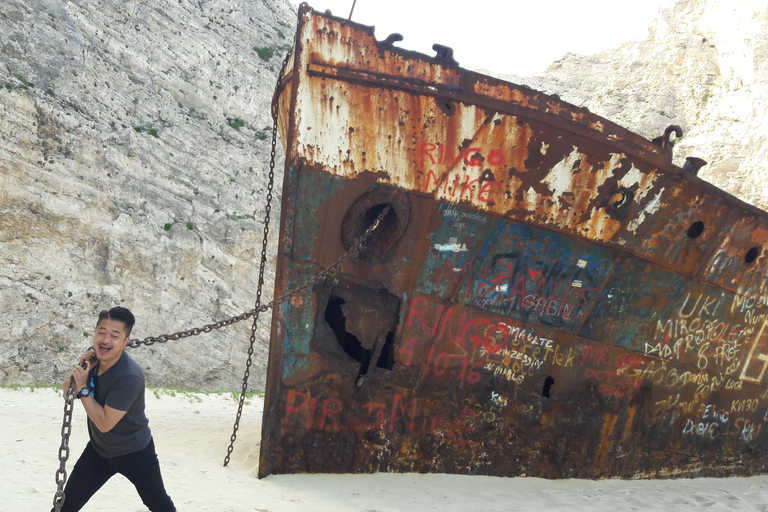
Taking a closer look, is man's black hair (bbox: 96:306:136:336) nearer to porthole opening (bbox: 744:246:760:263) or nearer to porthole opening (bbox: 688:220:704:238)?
porthole opening (bbox: 688:220:704:238)

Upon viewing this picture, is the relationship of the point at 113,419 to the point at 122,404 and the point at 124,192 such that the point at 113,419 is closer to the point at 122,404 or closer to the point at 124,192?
the point at 122,404

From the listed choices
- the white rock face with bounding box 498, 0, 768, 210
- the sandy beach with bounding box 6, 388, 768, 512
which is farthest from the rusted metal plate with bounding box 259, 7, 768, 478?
the white rock face with bounding box 498, 0, 768, 210

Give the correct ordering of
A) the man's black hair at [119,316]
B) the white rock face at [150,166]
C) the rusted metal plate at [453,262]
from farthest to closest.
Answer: the white rock face at [150,166] < the rusted metal plate at [453,262] < the man's black hair at [119,316]

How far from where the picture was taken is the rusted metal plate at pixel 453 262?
4098mm

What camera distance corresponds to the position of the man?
7.86 ft

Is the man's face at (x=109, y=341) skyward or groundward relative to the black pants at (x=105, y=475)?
skyward

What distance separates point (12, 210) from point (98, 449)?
1606cm

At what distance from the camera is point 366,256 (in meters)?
4.19

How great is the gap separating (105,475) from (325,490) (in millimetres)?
1671

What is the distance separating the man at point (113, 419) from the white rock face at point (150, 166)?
1458 cm

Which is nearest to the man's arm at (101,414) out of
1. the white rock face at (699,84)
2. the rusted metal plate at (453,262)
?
the rusted metal plate at (453,262)

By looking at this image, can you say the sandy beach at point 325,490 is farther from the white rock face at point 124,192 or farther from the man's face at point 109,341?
the white rock face at point 124,192

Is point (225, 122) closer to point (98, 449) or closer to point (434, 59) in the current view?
point (434, 59)

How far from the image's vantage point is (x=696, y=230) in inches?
183
